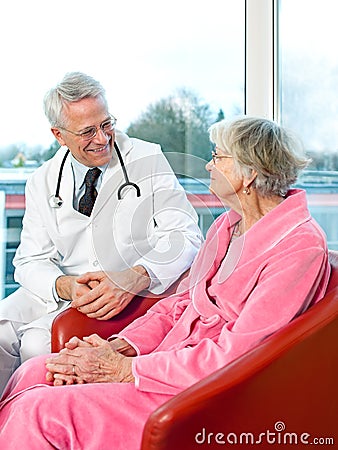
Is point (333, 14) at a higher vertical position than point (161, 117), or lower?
higher

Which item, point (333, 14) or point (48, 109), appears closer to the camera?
point (48, 109)

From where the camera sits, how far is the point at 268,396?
1688 millimetres

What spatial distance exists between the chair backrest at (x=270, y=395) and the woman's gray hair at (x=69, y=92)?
1005mm

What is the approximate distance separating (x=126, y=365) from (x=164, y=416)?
33 centimetres

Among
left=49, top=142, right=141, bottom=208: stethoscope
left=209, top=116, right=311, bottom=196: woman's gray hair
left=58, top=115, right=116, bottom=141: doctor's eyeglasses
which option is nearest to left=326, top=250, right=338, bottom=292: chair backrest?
left=209, top=116, right=311, bottom=196: woman's gray hair

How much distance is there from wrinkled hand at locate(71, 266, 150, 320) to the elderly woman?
10cm

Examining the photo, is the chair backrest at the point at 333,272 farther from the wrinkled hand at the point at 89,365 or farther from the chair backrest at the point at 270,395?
the wrinkled hand at the point at 89,365

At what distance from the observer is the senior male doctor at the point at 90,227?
2309 millimetres

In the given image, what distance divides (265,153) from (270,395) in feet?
1.98

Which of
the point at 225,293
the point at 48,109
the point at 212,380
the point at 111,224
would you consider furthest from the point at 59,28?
the point at 212,380

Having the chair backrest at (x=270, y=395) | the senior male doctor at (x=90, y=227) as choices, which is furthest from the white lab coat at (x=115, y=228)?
the chair backrest at (x=270, y=395)

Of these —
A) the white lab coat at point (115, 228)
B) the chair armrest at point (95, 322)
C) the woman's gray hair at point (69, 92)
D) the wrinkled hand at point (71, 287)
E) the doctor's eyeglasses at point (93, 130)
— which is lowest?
the chair armrest at point (95, 322)

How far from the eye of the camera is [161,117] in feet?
11.0

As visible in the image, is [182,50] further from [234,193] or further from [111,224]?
[234,193]
